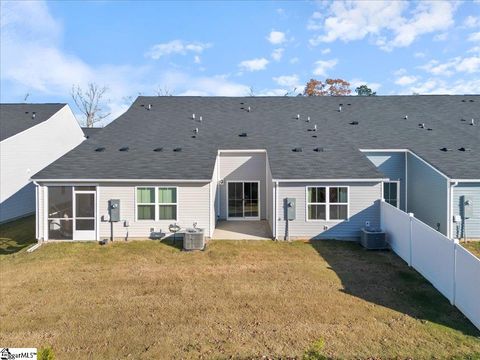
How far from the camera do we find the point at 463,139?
16.7 m

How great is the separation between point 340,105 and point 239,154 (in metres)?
8.76

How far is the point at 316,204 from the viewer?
45.2ft

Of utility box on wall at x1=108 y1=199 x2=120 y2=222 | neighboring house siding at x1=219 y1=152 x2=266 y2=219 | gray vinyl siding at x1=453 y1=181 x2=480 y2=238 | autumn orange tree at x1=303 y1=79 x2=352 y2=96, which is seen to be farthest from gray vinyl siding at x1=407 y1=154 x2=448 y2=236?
autumn orange tree at x1=303 y1=79 x2=352 y2=96

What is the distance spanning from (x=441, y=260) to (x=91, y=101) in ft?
152

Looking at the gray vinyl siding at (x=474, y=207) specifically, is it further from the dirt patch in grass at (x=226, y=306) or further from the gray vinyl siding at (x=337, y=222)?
the dirt patch in grass at (x=226, y=306)

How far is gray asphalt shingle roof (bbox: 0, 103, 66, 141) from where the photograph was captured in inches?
780

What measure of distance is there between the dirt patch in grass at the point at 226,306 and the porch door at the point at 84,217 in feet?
5.88

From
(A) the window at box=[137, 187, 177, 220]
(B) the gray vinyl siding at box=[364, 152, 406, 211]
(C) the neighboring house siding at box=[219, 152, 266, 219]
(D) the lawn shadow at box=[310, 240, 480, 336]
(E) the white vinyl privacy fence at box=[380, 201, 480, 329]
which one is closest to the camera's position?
(E) the white vinyl privacy fence at box=[380, 201, 480, 329]

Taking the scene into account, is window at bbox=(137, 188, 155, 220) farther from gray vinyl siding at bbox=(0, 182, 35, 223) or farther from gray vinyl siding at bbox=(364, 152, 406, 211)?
gray vinyl siding at bbox=(364, 152, 406, 211)

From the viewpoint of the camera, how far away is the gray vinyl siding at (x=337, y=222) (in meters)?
13.6

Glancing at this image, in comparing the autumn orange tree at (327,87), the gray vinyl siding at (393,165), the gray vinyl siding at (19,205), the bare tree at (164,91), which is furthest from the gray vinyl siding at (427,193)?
the bare tree at (164,91)

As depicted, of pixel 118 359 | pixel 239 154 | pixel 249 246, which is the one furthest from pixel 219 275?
pixel 239 154

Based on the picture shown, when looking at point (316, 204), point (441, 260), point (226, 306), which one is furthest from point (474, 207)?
point (226, 306)

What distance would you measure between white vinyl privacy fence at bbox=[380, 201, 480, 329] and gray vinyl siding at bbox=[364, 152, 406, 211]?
5.00m
